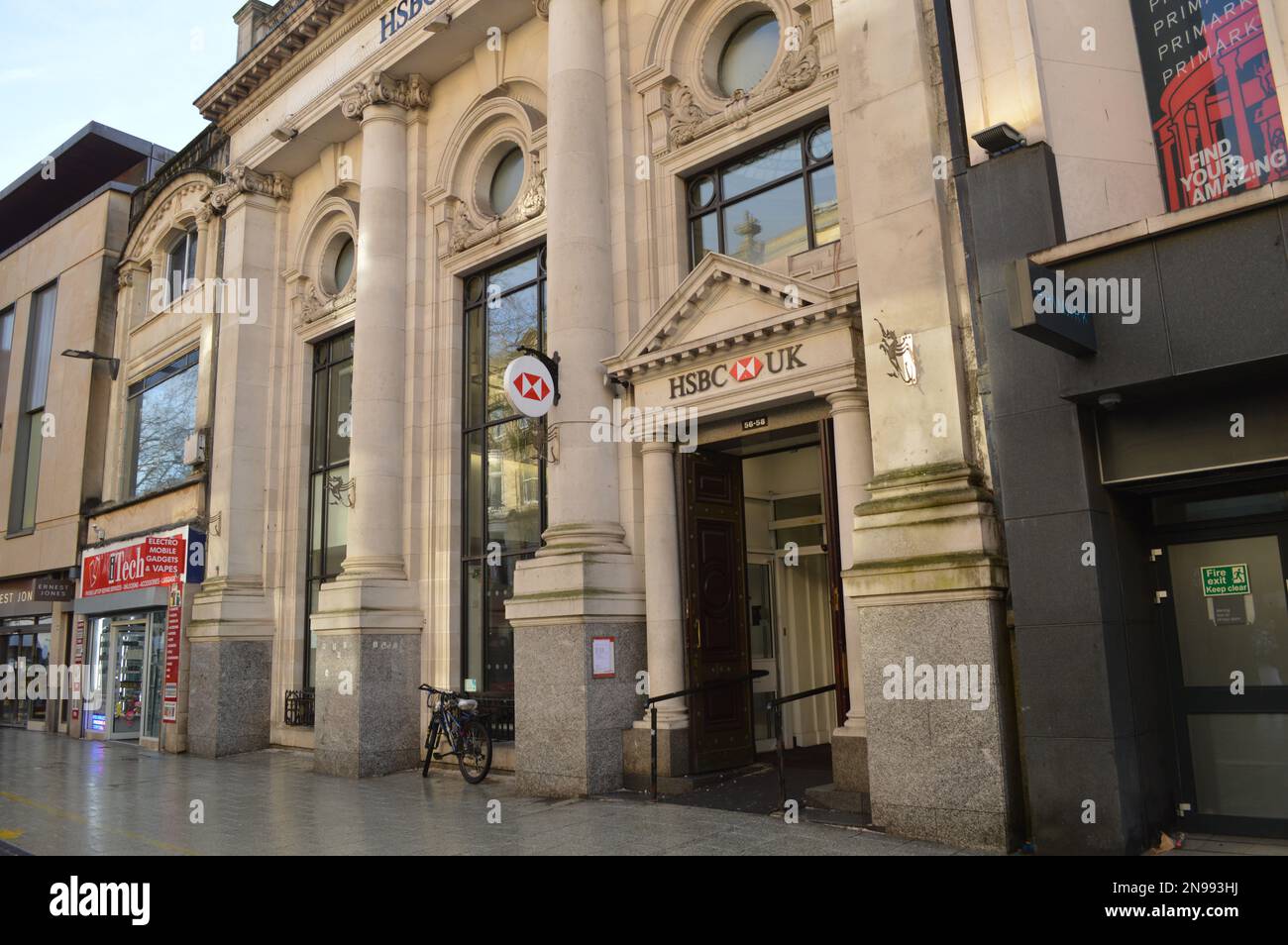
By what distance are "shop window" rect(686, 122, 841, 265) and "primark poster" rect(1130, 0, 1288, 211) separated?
3370mm

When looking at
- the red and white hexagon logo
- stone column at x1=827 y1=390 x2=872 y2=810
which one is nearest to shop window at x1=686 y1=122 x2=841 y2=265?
the red and white hexagon logo

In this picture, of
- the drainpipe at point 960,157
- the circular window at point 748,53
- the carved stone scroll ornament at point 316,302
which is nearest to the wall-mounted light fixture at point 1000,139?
the drainpipe at point 960,157

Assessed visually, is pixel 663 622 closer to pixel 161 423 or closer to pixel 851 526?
pixel 851 526

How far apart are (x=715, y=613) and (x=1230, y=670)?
5.52 meters

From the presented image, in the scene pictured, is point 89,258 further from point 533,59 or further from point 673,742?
point 673,742

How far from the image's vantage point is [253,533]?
18.1 m

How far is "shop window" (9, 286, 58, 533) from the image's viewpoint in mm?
26109

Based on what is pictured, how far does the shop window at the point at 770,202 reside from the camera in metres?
11.0

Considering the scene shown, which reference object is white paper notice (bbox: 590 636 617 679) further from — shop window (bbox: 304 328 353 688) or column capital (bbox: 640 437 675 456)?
shop window (bbox: 304 328 353 688)

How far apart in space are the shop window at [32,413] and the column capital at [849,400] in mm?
24399

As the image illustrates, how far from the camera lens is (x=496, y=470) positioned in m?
14.6

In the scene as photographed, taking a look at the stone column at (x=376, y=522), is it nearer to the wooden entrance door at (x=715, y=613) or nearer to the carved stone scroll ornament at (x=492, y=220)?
the carved stone scroll ornament at (x=492, y=220)

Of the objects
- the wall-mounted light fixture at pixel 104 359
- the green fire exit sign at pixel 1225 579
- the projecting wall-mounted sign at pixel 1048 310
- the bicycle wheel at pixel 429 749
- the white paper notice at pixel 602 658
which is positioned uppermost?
the wall-mounted light fixture at pixel 104 359

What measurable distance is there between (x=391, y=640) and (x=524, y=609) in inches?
149
